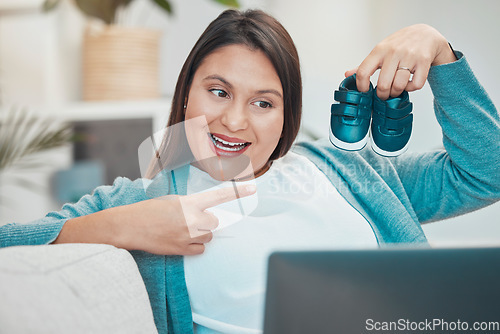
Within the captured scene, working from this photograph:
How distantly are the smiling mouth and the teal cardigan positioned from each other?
0.28 ft

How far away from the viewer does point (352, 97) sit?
0.88 metres

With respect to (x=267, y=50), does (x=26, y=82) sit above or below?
below

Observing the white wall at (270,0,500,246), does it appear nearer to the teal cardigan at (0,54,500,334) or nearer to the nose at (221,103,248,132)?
the teal cardigan at (0,54,500,334)

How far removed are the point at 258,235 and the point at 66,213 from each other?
0.35 m

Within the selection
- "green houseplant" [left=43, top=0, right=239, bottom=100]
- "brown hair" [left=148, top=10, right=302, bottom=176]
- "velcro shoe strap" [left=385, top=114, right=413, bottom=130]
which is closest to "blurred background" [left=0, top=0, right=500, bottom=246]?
"green houseplant" [left=43, top=0, right=239, bottom=100]

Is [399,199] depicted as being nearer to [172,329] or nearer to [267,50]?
[267,50]

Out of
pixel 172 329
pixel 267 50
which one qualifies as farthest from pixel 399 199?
pixel 172 329

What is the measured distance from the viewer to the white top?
865 millimetres

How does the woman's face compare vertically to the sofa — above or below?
above

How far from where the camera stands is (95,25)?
8.03 ft

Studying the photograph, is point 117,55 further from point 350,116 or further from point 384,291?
point 384,291

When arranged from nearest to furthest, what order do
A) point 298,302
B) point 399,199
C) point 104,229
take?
point 298,302
point 104,229
point 399,199

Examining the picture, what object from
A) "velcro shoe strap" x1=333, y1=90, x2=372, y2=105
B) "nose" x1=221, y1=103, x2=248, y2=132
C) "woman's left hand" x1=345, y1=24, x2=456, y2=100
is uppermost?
"woman's left hand" x1=345, y1=24, x2=456, y2=100

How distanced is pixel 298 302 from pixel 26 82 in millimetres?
2201
